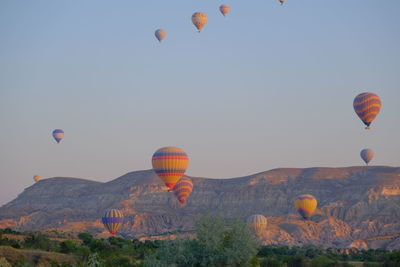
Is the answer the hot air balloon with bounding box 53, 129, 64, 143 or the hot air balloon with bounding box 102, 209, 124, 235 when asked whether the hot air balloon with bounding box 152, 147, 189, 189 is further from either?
the hot air balloon with bounding box 53, 129, 64, 143

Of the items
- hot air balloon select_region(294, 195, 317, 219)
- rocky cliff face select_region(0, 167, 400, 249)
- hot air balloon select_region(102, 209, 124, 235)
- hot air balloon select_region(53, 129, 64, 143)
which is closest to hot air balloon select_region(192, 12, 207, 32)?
hot air balloon select_region(102, 209, 124, 235)

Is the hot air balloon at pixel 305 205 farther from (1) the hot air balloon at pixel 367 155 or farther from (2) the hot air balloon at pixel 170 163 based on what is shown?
(2) the hot air balloon at pixel 170 163

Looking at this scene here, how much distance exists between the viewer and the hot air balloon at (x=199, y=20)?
90.3 metres

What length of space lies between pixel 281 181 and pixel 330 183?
45.0ft

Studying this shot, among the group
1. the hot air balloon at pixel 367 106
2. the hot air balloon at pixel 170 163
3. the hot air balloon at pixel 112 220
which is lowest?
the hot air balloon at pixel 112 220

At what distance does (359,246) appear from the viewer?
131 metres

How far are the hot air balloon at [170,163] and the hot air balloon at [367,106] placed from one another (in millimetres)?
22885

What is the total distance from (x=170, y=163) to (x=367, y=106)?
25.9 m

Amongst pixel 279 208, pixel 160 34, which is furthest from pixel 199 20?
pixel 279 208

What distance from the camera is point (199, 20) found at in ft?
297

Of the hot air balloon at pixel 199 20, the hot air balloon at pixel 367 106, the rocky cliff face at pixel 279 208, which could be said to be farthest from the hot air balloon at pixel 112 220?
the hot air balloon at pixel 367 106

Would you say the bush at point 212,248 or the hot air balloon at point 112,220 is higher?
the hot air balloon at point 112,220

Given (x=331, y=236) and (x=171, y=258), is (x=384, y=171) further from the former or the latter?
(x=171, y=258)

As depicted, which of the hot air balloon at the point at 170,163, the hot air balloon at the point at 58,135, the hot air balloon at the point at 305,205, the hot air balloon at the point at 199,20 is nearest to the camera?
the hot air balloon at the point at 170,163
